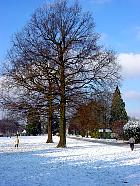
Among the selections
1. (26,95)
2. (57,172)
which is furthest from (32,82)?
(57,172)

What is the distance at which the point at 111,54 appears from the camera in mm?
40781

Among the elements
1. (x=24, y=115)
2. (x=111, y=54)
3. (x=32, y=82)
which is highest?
(x=111, y=54)

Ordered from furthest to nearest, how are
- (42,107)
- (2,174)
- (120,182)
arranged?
(42,107)
(2,174)
(120,182)

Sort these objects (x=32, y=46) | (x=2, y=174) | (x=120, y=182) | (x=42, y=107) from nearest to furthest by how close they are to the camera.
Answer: (x=120, y=182)
(x=2, y=174)
(x=32, y=46)
(x=42, y=107)

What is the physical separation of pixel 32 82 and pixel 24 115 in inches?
191

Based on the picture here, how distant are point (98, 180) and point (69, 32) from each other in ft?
88.1

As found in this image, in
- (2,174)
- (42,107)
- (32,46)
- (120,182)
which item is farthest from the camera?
(42,107)

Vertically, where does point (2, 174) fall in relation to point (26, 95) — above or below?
below

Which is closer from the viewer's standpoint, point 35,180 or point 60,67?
point 35,180

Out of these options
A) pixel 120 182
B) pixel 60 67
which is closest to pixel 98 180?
pixel 120 182

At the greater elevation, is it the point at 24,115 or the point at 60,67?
the point at 60,67

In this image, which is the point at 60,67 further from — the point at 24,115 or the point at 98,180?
the point at 98,180

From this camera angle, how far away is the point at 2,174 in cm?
1769

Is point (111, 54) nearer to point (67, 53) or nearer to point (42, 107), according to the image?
point (67, 53)
